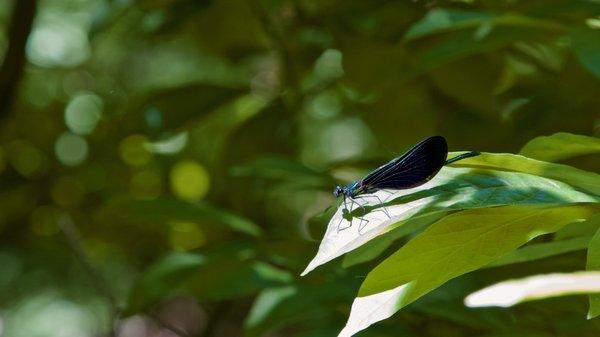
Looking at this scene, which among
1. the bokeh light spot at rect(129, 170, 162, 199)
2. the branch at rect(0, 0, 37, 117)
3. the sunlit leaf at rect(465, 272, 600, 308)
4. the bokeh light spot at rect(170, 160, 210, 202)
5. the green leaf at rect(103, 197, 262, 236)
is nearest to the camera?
the sunlit leaf at rect(465, 272, 600, 308)

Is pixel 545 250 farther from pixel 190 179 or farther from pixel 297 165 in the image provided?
pixel 190 179

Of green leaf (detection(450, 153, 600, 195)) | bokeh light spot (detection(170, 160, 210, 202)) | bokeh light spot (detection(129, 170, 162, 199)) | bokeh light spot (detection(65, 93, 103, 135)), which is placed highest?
green leaf (detection(450, 153, 600, 195))

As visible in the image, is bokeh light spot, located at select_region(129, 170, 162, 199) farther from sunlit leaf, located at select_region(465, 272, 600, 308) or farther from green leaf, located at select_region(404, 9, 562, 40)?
sunlit leaf, located at select_region(465, 272, 600, 308)

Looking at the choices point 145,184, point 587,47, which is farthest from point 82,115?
point 587,47

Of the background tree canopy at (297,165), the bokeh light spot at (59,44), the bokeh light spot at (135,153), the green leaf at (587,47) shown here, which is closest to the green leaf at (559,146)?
the background tree canopy at (297,165)

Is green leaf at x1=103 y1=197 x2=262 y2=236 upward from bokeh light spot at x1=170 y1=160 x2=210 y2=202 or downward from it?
upward

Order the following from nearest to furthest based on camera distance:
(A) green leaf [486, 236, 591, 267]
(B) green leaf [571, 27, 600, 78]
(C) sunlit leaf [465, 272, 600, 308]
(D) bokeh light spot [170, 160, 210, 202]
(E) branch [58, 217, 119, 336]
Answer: (C) sunlit leaf [465, 272, 600, 308] < (A) green leaf [486, 236, 591, 267] < (B) green leaf [571, 27, 600, 78] < (E) branch [58, 217, 119, 336] < (D) bokeh light spot [170, 160, 210, 202]

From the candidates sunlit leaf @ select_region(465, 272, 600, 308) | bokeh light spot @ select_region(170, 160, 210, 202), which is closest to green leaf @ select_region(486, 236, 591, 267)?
sunlit leaf @ select_region(465, 272, 600, 308)
